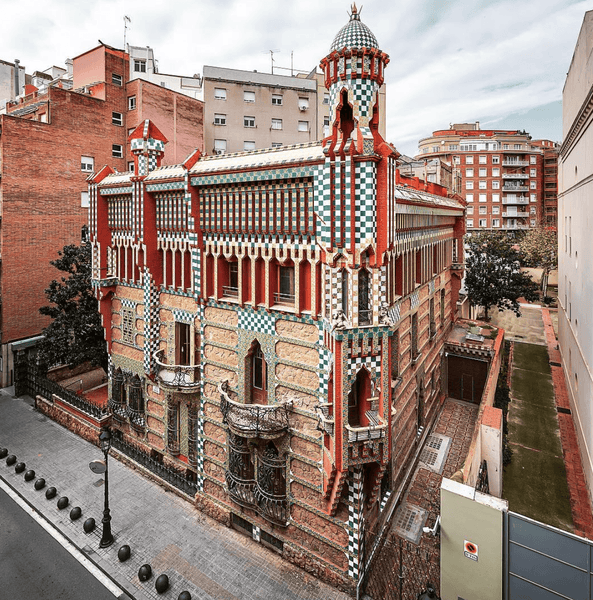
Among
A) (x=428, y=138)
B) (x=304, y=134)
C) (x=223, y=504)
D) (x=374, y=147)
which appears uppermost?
(x=428, y=138)

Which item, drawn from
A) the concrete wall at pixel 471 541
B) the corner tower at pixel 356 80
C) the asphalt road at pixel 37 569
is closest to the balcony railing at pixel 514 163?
the corner tower at pixel 356 80

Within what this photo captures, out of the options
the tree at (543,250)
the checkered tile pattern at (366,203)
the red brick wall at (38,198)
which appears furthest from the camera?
the tree at (543,250)

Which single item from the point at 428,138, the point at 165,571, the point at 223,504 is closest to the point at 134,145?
the point at 223,504

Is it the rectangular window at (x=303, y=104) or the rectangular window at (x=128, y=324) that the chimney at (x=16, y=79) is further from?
the rectangular window at (x=128, y=324)

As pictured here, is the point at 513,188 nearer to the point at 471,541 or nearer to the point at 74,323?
the point at 74,323

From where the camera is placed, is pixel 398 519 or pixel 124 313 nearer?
pixel 398 519

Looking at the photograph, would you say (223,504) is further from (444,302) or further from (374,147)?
(444,302)

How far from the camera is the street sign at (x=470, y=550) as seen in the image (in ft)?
33.4

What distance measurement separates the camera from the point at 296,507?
13.3 meters

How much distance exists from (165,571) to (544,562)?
1116 cm

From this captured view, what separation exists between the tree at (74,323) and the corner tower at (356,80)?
60.1 feet

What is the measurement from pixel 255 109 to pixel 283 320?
30446 millimetres

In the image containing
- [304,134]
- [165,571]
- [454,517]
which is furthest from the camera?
[304,134]

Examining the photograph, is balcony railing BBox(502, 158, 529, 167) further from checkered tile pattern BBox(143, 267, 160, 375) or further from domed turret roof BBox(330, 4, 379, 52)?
checkered tile pattern BBox(143, 267, 160, 375)
